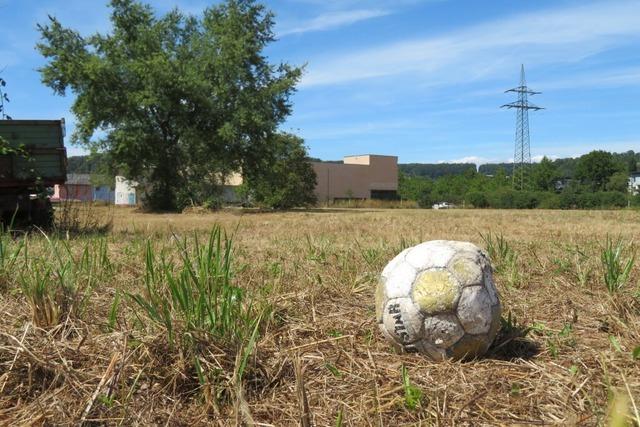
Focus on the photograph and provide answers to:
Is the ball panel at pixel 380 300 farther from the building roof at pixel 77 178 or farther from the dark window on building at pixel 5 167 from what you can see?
the building roof at pixel 77 178

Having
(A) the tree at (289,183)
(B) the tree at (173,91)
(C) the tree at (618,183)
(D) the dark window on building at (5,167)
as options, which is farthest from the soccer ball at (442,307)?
(C) the tree at (618,183)

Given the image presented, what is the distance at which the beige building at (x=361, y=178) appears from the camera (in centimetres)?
8075

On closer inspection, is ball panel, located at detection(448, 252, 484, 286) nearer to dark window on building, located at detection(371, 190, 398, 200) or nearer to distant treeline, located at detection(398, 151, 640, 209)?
distant treeline, located at detection(398, 151, 640, 209)

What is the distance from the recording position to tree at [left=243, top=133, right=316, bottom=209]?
137ft

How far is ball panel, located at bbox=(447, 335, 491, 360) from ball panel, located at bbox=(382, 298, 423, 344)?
0.20m

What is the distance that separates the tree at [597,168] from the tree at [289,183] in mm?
57265

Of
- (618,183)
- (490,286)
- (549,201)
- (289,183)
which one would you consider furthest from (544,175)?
(490,286)

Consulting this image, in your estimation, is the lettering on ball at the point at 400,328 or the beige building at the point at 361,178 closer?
the lettering on ball at the point at 400,328

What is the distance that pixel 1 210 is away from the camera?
34.8 feet

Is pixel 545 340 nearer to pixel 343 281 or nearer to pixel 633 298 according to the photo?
pixel 633 298

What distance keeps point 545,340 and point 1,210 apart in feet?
32.7

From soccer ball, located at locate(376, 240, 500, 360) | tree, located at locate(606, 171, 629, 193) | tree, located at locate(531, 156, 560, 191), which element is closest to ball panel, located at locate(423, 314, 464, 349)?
soccer ball, located at locate(376, 240, 500, 360)

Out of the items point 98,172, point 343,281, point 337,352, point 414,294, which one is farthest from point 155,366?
point 98,172

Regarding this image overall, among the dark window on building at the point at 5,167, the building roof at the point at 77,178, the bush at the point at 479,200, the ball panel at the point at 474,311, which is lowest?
the ball panel at the point at 474,311
